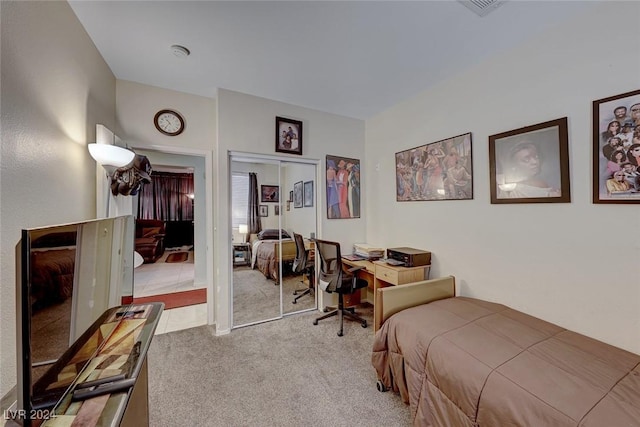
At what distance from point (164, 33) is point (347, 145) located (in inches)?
91.4

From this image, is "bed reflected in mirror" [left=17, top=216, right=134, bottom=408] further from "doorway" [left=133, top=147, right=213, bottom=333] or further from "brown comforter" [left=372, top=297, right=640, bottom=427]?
"doorway" [left=133, top=147, right=213, bottom=333]

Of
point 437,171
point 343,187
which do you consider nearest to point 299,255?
point 343,187

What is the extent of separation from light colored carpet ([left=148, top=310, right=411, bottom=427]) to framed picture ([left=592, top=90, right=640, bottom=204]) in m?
1.94

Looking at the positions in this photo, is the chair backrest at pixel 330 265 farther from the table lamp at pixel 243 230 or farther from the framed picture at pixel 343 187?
the table lamp at pixel 243 230

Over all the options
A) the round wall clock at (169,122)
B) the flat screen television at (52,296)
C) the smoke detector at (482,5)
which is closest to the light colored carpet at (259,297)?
the round wall clock at (169,122)

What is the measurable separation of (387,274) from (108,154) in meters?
2.60

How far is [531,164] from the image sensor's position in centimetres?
189

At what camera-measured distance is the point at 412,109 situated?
9.47ft

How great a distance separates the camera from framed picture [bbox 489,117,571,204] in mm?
1731

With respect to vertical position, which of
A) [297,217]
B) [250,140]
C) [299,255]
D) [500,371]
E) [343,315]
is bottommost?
[343,315]

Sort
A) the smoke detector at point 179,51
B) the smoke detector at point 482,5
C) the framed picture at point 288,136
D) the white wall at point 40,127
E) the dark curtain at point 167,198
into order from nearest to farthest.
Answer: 1. the white wall at point 40,127
2. the smoke detector at point 482,5
3. the smoke detector at point 179,51
4. the framed picture at point 288,136
5. the dark curtain at point 167,198

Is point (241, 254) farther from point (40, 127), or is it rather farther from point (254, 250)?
point (40, 127)

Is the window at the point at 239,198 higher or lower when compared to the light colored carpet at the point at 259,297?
higher

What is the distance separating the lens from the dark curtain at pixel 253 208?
298cm
